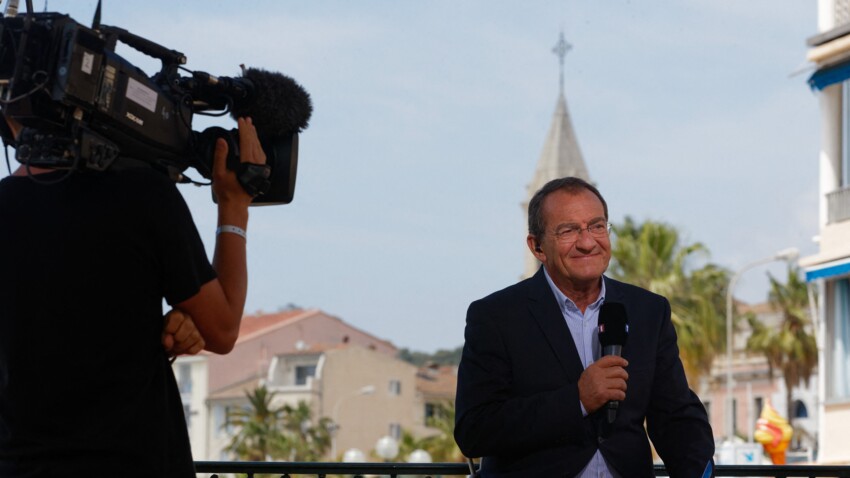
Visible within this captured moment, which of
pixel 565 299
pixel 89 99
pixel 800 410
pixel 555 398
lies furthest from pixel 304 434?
pixel 89 99

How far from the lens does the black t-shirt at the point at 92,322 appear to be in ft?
8.79

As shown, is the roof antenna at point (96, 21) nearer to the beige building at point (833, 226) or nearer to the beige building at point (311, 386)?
the beige building at point (833, 226)

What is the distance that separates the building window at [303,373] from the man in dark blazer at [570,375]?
78149 millimetres

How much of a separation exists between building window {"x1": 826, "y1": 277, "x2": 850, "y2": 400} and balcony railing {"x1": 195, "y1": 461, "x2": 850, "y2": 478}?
21.6 meters

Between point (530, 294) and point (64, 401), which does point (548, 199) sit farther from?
point (64, 401)

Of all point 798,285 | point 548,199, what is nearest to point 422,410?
point 798,285

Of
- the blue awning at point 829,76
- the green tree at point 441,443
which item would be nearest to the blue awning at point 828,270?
the blue awning at point 829,76

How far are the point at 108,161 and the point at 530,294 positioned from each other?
179cm

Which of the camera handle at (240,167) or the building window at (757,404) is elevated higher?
the building window at (757,404)

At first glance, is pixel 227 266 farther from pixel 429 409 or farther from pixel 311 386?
pixel 429 409

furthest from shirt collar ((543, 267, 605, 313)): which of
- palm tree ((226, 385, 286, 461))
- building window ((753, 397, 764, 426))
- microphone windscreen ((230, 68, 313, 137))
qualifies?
building window ((753, 397, 764, 426))

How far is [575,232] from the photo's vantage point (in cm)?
405

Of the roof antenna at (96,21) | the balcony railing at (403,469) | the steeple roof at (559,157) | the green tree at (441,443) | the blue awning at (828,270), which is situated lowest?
the balcony railing at (403,469)

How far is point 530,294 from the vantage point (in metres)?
4.09
